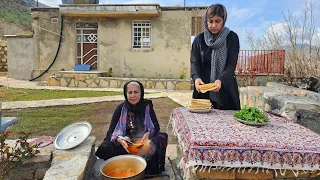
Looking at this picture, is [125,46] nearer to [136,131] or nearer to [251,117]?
[136,131]

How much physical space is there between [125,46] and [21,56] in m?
5.81

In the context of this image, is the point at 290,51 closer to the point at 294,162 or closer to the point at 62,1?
the point at 294,162

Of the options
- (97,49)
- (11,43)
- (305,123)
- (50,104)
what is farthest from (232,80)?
(11,43)

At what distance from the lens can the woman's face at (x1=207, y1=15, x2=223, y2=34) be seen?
2.76 metres

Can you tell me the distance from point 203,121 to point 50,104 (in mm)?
6025

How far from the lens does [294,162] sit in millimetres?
1851

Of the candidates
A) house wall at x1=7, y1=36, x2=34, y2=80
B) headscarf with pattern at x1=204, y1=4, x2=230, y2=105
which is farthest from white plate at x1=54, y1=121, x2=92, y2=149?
house wall at x1=7, y1=36, x2=34, y2=80

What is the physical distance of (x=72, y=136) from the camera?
10.3ft

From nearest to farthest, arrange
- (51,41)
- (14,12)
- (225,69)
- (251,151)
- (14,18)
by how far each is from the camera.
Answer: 1. (251,151)
2. (225,69)
3. (51,41)
4. (14,18)
5. (14,12)

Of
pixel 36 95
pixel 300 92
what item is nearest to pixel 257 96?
pixel 300 92

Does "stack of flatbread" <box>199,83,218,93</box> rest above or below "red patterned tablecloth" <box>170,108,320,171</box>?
above

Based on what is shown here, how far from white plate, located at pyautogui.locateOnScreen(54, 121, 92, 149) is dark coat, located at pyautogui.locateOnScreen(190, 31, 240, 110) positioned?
1.41 metres

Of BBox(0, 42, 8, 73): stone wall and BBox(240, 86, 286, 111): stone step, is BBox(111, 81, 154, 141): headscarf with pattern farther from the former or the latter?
BBox(0, 42, 8, 73): stone wall

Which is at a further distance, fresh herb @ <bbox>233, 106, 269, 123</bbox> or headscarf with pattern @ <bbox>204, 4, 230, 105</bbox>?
headscarf with pattern @ <bbox>204, 4, 230, 105</bbox>
